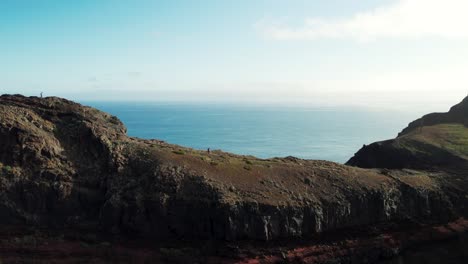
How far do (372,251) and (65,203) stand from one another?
117ft

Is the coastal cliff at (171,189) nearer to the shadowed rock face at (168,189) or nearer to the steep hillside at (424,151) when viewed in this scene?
the shadowed rock face at (168,189)

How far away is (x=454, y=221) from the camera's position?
52.0 meters

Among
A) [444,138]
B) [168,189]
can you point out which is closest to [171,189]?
[168,189]

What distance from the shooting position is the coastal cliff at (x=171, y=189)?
140ft

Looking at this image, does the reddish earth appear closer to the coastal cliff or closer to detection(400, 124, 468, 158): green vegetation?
the coastal cliff

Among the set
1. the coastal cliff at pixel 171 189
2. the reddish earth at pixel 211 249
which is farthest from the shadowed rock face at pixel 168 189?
the reddish earth at pixel 211 249

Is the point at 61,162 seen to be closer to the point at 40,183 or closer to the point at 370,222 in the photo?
the point at 40,183

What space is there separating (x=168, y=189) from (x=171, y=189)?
34 cm

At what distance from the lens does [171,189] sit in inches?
1756

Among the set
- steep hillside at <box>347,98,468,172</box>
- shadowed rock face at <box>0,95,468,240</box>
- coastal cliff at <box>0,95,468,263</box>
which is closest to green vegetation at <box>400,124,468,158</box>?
steep hillside at <box>347,98,468,172</box>

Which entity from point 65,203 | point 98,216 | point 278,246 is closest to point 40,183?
point 65,203

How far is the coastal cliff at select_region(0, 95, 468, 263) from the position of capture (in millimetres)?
42531

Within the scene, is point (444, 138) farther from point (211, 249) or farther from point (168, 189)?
point (168, 189)

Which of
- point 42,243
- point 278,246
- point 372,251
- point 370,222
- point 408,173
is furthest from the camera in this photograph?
point 408,173
